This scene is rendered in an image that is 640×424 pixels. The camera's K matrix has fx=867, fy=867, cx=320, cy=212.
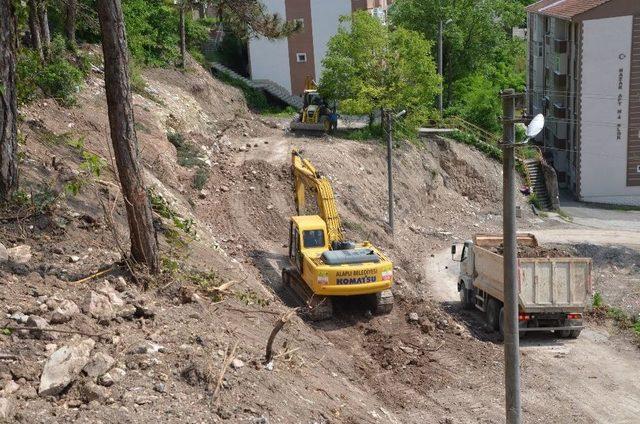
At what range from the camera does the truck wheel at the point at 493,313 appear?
74.2 ft

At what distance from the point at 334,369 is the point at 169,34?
1123 inches

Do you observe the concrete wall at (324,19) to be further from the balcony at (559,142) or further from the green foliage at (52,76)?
the green foliage at (52,76)

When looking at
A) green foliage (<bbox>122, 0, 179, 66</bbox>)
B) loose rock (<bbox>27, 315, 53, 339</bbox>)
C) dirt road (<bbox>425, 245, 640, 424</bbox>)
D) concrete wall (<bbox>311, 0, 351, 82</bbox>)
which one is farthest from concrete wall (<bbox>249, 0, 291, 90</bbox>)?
loose rock (<bbox>27, 315, 53, 339</bbox>)

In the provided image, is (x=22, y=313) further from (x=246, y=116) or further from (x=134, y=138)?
(x=246, y=116)

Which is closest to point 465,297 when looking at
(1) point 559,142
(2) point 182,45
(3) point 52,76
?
(3) point 52,76

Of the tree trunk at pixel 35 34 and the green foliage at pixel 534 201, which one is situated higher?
the tree trunk at pixel 35 34

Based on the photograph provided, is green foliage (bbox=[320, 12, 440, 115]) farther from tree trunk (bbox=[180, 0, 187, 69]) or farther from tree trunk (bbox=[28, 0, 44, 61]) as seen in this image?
tree trunk (bbox=[28, 0, 44, 61])

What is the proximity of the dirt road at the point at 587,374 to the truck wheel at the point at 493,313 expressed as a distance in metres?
0.79

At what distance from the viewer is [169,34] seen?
42438mm

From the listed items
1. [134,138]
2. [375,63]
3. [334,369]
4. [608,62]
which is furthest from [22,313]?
[608,62]

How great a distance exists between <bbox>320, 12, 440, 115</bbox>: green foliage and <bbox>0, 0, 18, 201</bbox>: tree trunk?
75.2 ft

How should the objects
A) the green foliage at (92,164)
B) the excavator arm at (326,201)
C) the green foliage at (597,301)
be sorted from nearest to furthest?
1. the green foliage at (92,164)
2. the excavator arm at (326,201)
3. the green foliage at (597,301)

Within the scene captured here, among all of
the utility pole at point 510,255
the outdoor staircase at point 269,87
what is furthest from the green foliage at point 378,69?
the utility pole at point 510,255

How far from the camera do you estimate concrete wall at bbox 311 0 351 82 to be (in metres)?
50.5
